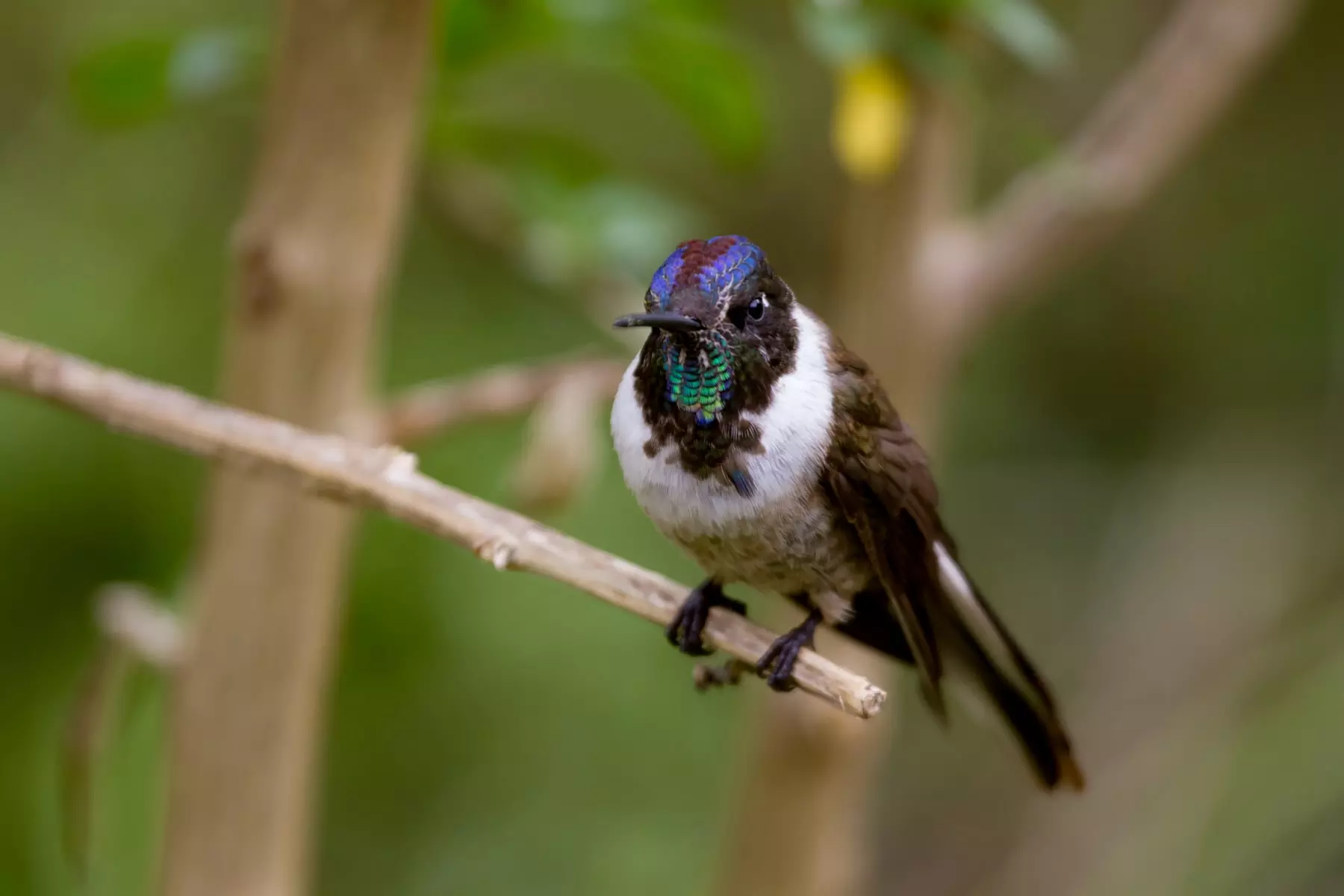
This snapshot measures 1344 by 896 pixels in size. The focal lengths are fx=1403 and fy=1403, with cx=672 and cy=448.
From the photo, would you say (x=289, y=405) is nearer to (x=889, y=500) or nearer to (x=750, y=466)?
(x=750, y=466)

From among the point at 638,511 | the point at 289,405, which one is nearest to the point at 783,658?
the point at 289,405

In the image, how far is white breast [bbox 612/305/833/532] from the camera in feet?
4.64

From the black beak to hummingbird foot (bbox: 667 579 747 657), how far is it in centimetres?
29

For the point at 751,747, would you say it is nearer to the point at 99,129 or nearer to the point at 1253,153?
the point at 99,129

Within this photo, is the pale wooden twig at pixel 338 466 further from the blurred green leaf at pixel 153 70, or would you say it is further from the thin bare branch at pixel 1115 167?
the thin bare branch at pixel 1115 167

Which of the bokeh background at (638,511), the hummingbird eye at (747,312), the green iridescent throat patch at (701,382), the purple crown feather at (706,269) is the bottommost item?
the bokeh background at (638,511)

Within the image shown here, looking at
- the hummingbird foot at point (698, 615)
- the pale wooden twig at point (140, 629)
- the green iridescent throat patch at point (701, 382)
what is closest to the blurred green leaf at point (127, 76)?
the pale wooden twig at point (140, 629)

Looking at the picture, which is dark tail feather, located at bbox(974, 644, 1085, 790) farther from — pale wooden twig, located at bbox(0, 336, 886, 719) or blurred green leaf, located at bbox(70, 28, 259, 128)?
blurred green leaf, located at bbox(70, 28, 259, 128)

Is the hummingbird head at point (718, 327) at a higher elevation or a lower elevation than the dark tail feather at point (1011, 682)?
higher

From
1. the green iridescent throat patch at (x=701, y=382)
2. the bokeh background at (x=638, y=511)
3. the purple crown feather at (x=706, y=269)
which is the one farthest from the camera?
the bokeh background at (x=638, y=511)

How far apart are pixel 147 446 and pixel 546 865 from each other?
127cm

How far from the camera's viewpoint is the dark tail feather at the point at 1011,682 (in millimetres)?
1577

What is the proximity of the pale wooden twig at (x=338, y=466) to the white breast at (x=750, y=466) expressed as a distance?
18cm

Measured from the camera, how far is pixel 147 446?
288 cm
